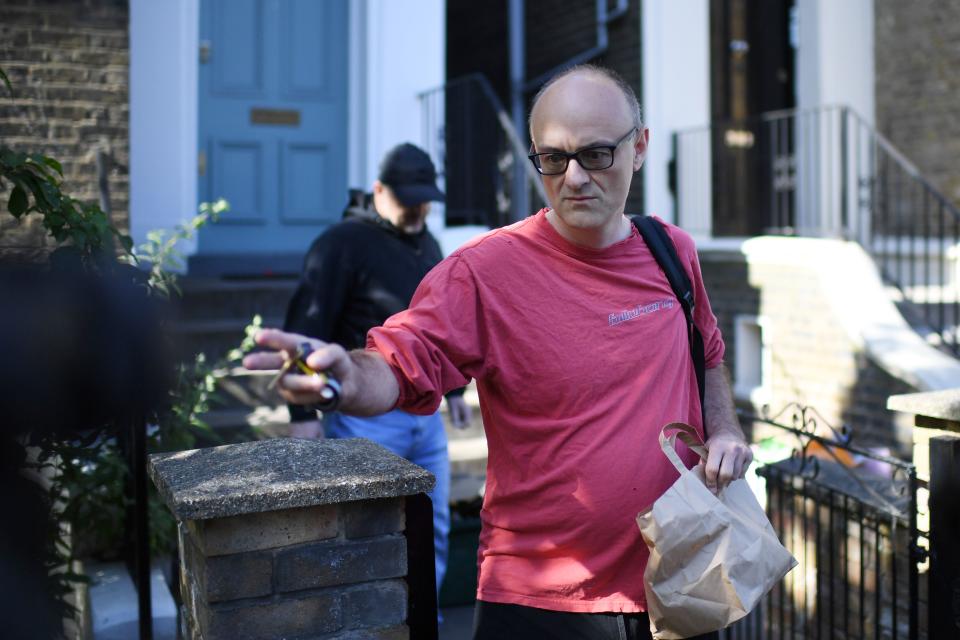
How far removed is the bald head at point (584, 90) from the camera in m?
2.19

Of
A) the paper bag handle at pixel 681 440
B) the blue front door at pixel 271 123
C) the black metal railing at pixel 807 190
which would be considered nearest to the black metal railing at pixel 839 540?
the paper bag handle at pixel 681 440

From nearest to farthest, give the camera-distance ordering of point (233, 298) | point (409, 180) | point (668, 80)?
point (409, 180) < point (233, 298) < point (668, 80)

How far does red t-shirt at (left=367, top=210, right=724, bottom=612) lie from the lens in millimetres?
2113

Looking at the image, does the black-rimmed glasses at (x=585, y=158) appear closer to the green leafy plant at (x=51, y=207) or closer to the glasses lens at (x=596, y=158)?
the glasses lens at (x=596, y=158)

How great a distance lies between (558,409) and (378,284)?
6.63 ft

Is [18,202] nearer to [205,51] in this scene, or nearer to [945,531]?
[945,531]

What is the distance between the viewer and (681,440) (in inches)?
86.5

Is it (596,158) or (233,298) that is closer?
(596,158)

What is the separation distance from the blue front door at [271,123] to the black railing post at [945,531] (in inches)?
209

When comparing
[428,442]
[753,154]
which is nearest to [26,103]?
[428,442]

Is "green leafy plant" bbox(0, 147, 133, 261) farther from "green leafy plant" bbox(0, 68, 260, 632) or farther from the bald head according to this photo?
the bald head

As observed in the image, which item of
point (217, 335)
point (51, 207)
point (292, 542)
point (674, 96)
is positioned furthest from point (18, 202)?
point (674, 96)

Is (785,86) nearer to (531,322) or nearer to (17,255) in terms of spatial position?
(531,322)

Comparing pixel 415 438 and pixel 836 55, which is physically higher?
pixel 836 55
